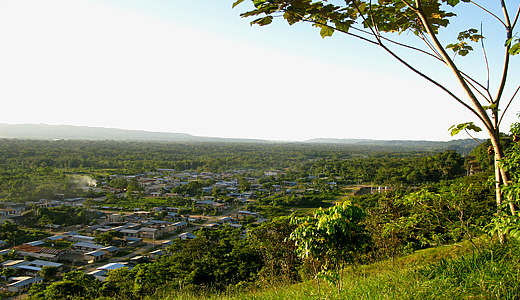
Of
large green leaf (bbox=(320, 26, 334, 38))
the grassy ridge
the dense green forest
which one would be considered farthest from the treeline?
the dense green forest

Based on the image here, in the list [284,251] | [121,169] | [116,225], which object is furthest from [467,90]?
[121,169]

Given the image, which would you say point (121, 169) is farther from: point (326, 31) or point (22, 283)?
point (326, 31)

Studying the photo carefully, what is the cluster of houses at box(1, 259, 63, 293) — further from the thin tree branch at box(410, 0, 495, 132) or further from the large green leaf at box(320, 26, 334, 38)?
the thin tree branch at box(410, 0, 495, 132)

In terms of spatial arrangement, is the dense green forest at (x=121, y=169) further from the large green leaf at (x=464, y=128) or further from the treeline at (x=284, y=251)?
the large green leaf at (x=464, y=128)

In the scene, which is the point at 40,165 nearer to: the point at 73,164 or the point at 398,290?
the point at 73,164

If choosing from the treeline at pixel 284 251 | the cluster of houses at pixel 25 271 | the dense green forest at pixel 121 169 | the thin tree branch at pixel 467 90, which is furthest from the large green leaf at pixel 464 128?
the dense green forest at pixel 121 169

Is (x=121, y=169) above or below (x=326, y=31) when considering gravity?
below

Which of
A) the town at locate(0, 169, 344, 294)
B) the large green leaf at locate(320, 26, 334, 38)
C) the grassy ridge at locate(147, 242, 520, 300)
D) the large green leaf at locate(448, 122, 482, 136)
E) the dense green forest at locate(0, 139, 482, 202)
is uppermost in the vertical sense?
the large green leaf at locate(320, 26, 334, 38)

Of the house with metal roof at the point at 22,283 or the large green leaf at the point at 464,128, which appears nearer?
the large green leaf at the point at 464,128

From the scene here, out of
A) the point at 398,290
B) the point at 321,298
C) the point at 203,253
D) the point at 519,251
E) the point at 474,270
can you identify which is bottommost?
the point at 203,253

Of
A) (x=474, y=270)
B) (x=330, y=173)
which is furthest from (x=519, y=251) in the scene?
(x=330, y=173)

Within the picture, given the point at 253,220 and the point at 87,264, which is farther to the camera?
the point at 253,220
